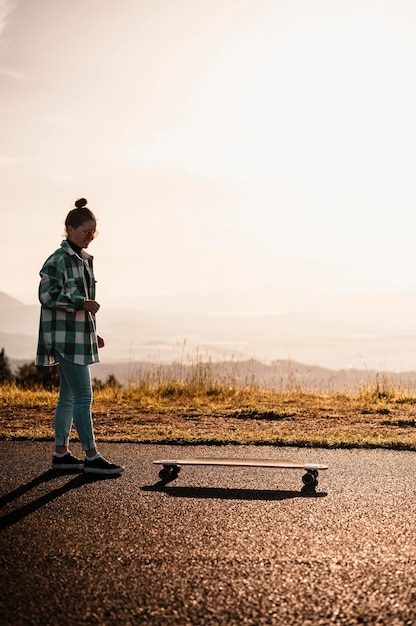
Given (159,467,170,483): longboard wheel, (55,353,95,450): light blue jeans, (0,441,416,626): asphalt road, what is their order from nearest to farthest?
(0,441,416,626): asphalt road < (159,467,170,483): longboard wheel < (55,353,95,450): light blue jeans

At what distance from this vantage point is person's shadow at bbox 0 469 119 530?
482 centimetres

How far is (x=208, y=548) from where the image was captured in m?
4.08

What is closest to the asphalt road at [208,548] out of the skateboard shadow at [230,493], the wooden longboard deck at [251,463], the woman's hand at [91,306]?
the skateboard shadow at [230,493]

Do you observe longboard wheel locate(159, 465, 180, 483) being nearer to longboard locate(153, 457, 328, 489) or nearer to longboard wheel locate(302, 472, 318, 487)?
longboard locate(153, 457, 328, 489)

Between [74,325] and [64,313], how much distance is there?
120mm

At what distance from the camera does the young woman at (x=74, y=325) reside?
6062mm

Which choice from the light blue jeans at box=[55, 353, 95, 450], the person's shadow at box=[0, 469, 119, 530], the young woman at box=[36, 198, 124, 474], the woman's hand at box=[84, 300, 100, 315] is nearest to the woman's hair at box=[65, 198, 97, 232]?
the young woman at box=[36, 198, 124, 474]

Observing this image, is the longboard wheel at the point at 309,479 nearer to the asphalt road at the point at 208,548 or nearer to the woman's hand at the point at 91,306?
the asphalt road at the point at 208,548

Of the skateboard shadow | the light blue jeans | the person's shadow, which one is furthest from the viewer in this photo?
the light blue jeans

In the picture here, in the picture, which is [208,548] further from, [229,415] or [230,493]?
[229,415]

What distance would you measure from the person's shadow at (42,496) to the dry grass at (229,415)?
193 centimetres

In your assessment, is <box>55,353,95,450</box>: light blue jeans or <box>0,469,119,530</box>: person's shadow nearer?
<box>0,469,119,530</box>: person's shadow

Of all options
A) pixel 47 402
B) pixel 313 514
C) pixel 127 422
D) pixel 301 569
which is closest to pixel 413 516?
pixel 313 514

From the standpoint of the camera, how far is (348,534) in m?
4.34
